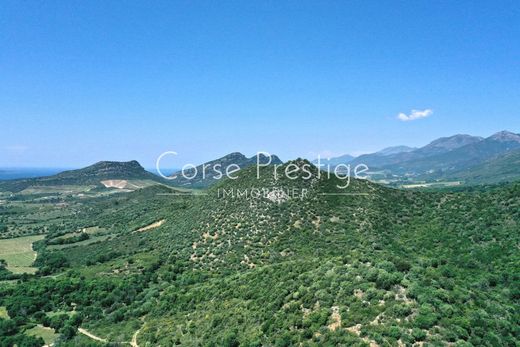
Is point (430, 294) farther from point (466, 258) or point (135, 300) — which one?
point (135, 300)

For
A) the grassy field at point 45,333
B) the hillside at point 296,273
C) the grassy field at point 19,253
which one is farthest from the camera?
the grassy field at point 19,253

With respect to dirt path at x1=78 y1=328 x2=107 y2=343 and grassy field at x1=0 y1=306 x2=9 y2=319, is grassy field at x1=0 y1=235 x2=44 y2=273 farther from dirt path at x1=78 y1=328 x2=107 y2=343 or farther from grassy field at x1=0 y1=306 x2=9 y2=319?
dirt path at x1=78 y1=328 x2=107 y2=343

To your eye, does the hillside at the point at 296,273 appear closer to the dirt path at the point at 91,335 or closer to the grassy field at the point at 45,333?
the dirt path at the point at 91,335

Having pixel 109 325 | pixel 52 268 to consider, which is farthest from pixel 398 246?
pixel 52 268

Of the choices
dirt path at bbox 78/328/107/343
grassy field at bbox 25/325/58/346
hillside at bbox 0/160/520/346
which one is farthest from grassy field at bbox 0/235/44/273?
dirt path at bbox 78/328/107/343

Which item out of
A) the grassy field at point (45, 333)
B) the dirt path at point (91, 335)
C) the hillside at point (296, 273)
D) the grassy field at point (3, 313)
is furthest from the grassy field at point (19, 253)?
the dirt path at point (91, 335)
